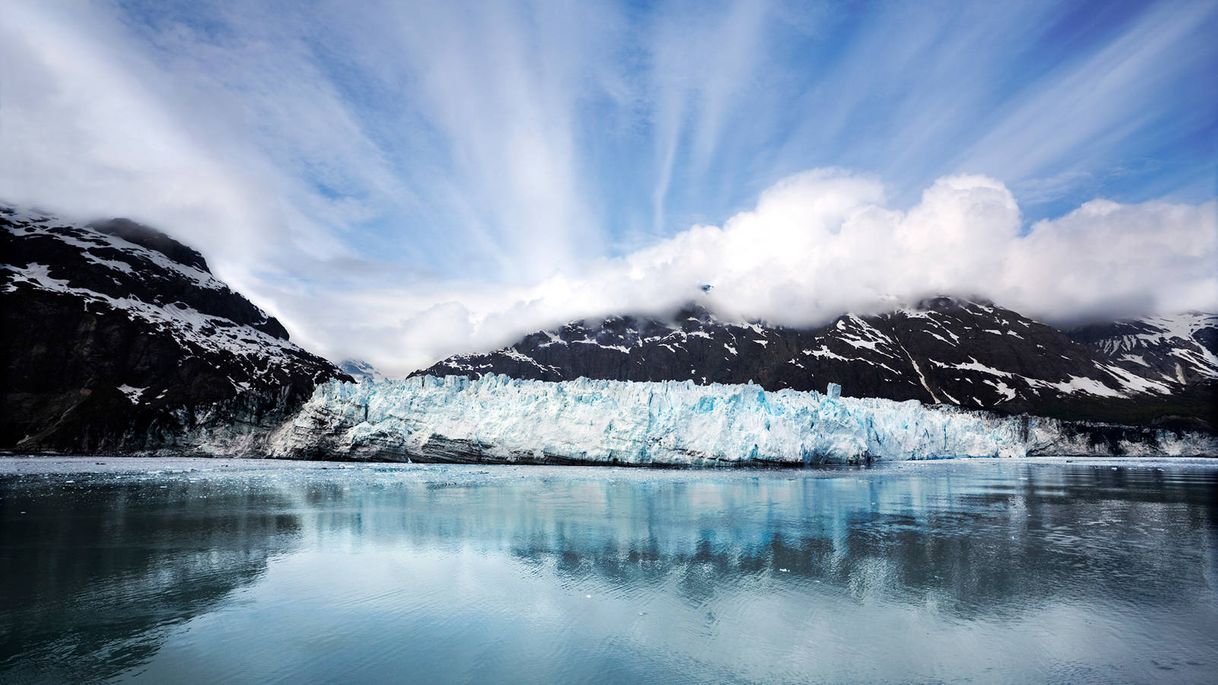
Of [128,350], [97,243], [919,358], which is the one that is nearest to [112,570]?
[128,350]

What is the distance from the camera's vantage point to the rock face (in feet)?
203

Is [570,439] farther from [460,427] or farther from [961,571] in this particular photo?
[961,571]

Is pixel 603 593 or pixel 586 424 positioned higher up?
pixel 586 424

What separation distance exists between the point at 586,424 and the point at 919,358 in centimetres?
11416

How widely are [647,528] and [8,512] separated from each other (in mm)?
17458

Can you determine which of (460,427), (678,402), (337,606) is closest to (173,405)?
(460,427)

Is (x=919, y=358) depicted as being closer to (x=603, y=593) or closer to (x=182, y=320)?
(x=182, y=320)

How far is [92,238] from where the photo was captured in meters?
98.6

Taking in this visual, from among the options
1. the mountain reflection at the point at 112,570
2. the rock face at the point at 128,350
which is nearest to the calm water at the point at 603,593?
the mountain reflection at the point at 112,570

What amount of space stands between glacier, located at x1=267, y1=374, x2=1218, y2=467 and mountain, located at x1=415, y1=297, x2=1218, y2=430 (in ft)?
256

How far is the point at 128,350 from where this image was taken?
269ft

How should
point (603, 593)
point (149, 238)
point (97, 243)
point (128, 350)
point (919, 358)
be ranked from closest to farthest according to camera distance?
point (603, 593), point (128, 350), point (97, 243), point (149, 238), point (919, 358)

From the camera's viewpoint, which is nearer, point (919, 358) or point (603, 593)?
point (603, 593)

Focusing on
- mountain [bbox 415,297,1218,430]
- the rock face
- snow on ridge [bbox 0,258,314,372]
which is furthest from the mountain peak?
mountain [bbox 415,297,1218,430]
